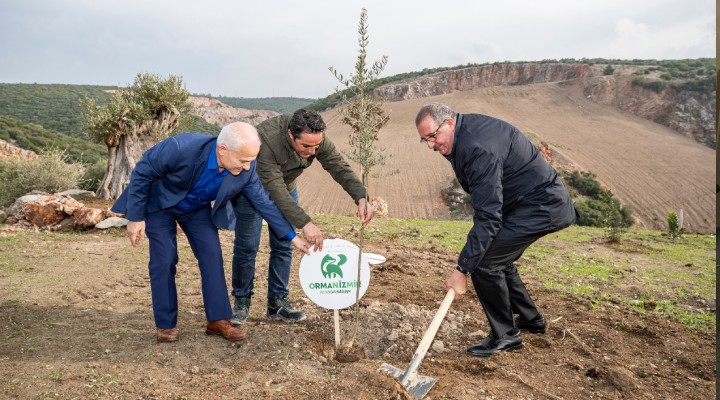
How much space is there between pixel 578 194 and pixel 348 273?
4047cm

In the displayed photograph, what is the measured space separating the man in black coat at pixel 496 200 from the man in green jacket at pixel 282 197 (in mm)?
858

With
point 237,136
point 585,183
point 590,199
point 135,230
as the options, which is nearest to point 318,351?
point 135,230

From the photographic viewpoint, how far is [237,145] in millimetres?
3654

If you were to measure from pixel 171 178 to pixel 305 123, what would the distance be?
110cm

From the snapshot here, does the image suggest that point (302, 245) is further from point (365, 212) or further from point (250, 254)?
point (250, 254)

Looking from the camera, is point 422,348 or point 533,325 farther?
point 533,325

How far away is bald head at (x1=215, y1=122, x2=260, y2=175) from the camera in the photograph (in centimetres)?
366

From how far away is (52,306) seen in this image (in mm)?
5219

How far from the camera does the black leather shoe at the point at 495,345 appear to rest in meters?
4.12

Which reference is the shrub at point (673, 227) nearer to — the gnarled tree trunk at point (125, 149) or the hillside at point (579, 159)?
the gnarled tree trunk at point (125, 149)

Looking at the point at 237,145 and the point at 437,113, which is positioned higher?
the point at 437,113

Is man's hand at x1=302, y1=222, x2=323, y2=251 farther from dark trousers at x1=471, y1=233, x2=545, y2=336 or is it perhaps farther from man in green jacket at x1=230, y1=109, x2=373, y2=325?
dark trousers at x1=471, y1=233, x2=545, y2=336

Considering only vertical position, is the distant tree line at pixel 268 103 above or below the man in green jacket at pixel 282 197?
above

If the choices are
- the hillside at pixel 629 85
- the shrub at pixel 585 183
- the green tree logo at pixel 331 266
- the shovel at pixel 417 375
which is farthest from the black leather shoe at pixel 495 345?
the hillside at pixel 629 85
